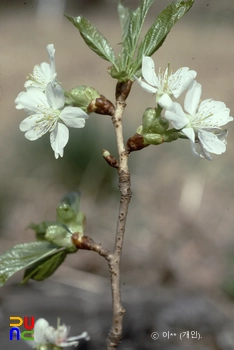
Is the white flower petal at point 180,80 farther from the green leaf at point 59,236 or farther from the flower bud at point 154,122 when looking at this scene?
the green leaf at point 59,236

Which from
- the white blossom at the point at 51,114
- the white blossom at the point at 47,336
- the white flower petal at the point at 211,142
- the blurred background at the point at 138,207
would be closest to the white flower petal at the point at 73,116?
the white blossom at the point at 51,114

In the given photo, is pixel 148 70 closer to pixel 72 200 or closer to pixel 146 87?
pixel 146 87

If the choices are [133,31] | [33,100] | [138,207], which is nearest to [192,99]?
[133,31]

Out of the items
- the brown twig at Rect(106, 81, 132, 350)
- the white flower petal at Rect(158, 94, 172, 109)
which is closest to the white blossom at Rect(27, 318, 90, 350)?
the brown twig at Rect(106, 81, 132, 350)

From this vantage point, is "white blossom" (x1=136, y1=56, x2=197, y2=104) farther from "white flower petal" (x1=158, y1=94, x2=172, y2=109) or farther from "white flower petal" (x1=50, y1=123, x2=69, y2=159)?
"white flower petal" (x1=50, y1=123, x2=69, y2=159)

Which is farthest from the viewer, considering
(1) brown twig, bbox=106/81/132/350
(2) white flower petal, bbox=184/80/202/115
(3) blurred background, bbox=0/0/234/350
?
(3) blurred background, bbox=0/0/234/350

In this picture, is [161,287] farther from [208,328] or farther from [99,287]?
[208,328]
